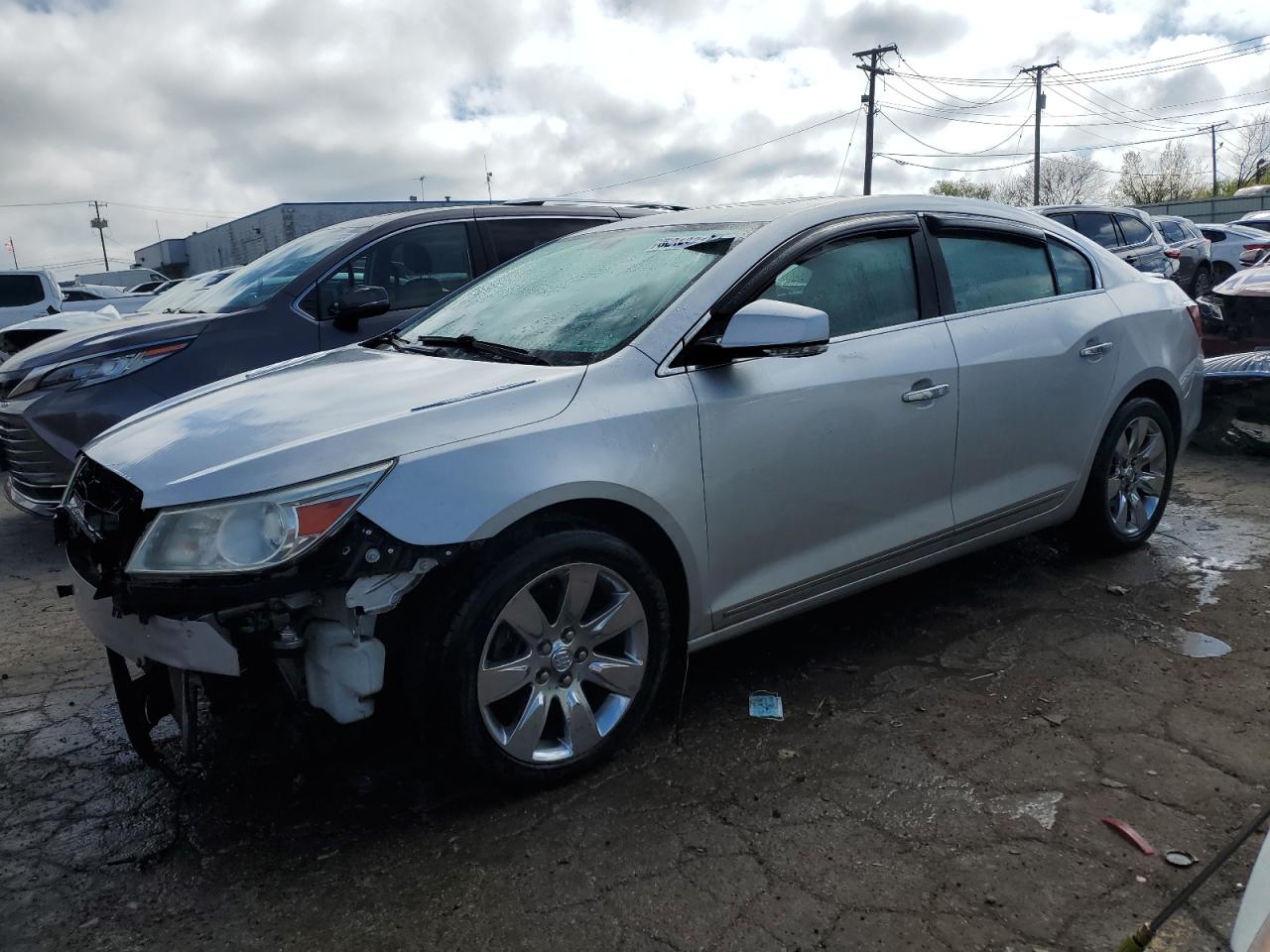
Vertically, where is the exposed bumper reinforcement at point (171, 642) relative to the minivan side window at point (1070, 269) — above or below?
below

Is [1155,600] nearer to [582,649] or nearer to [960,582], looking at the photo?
[960,582]

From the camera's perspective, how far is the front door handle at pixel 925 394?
342cm

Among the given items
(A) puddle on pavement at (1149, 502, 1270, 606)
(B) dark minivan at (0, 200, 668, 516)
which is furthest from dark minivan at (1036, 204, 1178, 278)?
(B) dark minivan at (0, 200, 668, 516)

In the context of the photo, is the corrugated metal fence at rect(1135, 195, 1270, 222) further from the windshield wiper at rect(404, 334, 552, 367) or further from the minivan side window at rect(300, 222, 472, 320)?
the windshield wiper at rect(404, 334, 552, 367)

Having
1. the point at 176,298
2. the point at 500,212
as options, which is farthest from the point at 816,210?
the point at 176,298

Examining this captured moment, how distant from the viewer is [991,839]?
2525 millimetres

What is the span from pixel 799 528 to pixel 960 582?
156 cm

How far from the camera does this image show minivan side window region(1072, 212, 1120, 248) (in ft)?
39.9

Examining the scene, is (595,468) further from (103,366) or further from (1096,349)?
(103,366)

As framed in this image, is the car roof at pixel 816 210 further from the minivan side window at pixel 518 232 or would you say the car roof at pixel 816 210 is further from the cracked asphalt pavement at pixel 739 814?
the minivan side window at pixel 518 232

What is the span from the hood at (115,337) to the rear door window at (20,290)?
38.8ft

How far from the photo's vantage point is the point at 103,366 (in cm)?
514

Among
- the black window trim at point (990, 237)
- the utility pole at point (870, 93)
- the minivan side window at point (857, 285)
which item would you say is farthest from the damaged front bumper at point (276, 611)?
the utility pole at point (870, 93)

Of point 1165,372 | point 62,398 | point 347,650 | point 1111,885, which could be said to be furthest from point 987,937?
point 62,398
